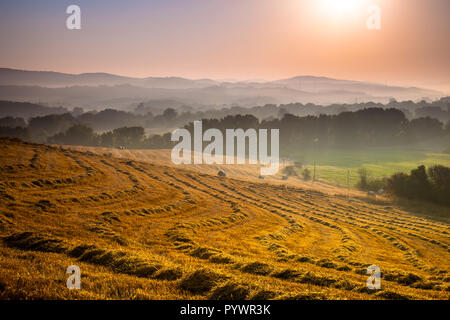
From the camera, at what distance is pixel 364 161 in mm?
111938

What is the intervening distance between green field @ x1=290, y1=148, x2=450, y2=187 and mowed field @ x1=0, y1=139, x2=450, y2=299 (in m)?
35.8

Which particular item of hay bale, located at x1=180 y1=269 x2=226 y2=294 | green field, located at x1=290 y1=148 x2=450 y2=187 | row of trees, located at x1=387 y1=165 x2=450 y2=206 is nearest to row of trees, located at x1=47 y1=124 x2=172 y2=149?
green field, located at x1=290 y1=148 x2=450 y2=187

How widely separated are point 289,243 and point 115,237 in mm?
15043

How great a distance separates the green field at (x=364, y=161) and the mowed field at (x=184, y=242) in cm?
3581

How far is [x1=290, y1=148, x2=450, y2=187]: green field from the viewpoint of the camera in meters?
92.9

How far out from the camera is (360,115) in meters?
145

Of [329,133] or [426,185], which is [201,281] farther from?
[329,133]

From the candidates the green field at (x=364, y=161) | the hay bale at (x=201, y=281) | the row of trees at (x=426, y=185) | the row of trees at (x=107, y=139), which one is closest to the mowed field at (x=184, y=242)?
the hay bale at (x=201, y=281)

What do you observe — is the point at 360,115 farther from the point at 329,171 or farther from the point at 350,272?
the point at 350,272

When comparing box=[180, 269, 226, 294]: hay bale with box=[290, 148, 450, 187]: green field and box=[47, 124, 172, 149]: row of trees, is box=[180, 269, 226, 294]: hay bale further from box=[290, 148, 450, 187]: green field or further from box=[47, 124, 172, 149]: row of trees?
box=[47, 124, 172, 149]: row of trees

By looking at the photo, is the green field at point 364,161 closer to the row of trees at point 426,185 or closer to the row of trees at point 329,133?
the row of trees at point 329,133
